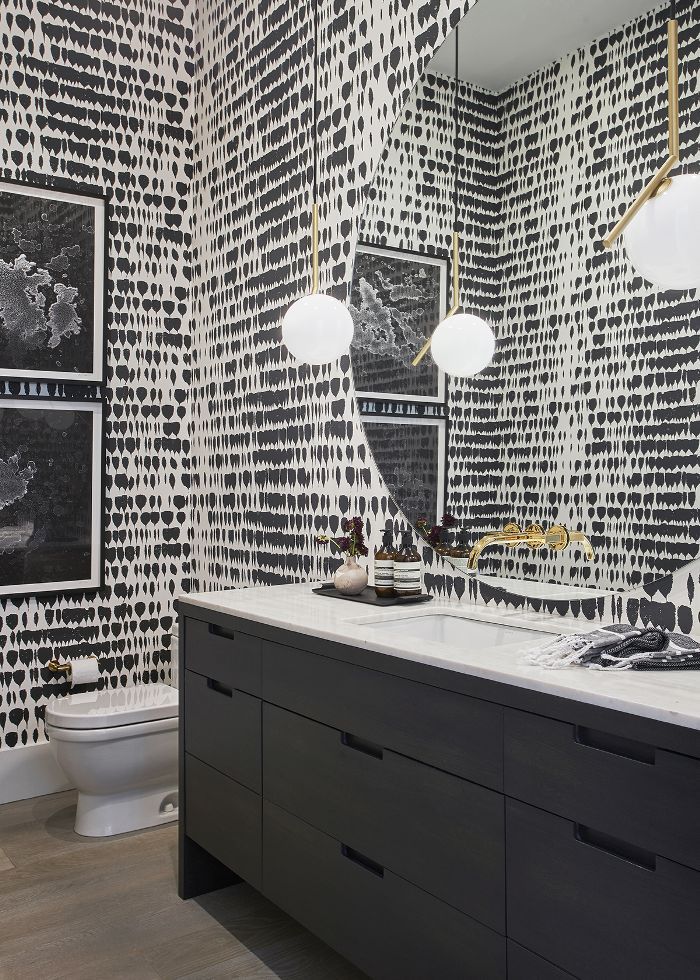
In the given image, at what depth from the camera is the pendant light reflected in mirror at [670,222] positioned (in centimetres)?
161

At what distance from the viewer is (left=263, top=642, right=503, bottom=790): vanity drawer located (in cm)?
143

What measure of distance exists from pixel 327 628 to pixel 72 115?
8.53ft

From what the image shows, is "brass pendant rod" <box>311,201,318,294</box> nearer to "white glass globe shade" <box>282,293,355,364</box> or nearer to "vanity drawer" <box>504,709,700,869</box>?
"white glass globe shade" <box>282,293,355,364</box>

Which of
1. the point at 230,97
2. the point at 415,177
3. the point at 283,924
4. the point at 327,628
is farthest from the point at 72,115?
the point at 283,924

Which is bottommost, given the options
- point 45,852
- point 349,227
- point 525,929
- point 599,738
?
point 45,852

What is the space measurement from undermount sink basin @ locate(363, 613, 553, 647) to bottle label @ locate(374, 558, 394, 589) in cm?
19

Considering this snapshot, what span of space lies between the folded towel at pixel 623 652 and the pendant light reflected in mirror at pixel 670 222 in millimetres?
695

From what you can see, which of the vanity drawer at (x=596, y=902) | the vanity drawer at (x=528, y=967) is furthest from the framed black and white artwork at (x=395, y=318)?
the vanity drawer at (x=528, y=967)

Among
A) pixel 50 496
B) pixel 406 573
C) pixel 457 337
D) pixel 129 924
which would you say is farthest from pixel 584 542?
pixel 50 496

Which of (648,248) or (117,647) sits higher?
(648,248)

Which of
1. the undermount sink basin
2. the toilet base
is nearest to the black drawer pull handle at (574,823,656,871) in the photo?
the undermount sink basin

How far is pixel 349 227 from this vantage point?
2.66m

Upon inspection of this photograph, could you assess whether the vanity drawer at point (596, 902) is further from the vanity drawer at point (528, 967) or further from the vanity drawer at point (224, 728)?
the vanity drawer at point (224, 728)

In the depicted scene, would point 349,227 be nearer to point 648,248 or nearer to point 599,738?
point 648,248
